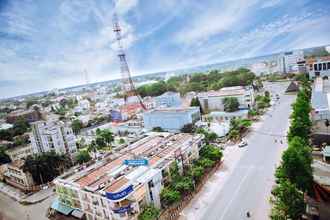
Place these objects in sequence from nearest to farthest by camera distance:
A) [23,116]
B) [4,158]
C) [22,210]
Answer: [22,210] < [4,158] < [23,116]

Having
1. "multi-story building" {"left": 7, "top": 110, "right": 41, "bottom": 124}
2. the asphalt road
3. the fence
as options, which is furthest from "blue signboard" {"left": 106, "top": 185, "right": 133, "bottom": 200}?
"multi-story building" {"left": 7, "top": 110, "right": 41, "bottom": 124}

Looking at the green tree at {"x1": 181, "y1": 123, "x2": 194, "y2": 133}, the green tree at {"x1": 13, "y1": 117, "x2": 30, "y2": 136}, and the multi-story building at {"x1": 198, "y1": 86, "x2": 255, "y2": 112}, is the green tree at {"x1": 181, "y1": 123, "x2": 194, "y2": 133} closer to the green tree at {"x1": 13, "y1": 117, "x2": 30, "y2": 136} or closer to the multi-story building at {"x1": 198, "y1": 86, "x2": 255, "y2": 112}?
the multi-story building at {"x1": 198, "y1": 86, "x2": 255, "y2": 112}

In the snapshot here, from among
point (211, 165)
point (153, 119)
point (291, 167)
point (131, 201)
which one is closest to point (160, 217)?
point (131, 201)

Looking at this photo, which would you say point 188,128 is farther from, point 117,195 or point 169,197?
point 117,195

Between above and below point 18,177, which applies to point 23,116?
above

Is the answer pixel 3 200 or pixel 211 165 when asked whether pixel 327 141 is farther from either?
pixel 3 200

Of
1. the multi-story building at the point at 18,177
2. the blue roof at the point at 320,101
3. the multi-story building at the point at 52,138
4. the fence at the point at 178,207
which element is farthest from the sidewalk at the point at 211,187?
the multi-story building at the point at 52,138

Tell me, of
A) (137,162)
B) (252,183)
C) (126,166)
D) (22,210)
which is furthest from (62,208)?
(252,183)
